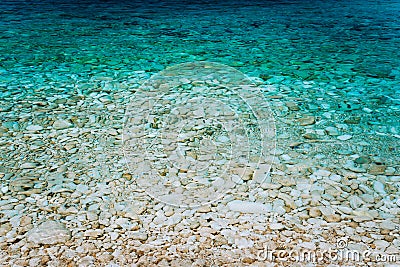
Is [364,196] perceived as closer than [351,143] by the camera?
Yes

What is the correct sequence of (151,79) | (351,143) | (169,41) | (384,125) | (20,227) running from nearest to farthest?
(20,227), (351,143), (384,125), (151,79), (169,41)

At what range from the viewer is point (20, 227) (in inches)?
68.4

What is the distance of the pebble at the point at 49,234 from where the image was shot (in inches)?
66.0

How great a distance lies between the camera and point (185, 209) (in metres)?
1.87

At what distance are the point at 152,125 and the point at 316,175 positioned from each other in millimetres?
929

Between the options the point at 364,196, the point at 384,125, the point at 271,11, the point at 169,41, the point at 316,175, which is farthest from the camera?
the point at 271,11

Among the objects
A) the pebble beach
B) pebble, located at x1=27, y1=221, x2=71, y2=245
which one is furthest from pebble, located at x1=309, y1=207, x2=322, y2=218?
pebble, located at x1=27, y1=221, x2=71, y2=245

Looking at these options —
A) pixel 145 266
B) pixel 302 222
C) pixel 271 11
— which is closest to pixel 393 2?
pixel 271 11

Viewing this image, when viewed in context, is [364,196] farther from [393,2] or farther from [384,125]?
[393,2]

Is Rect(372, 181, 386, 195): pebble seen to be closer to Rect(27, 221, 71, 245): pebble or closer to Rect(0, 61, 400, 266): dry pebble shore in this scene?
Rect(0, 61, 400, 266): dry pebble shore

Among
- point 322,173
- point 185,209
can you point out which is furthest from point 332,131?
point 185,209

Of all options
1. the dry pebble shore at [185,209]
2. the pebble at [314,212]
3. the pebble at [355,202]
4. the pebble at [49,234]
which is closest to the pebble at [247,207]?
the dry pebble shore at [185,209]
